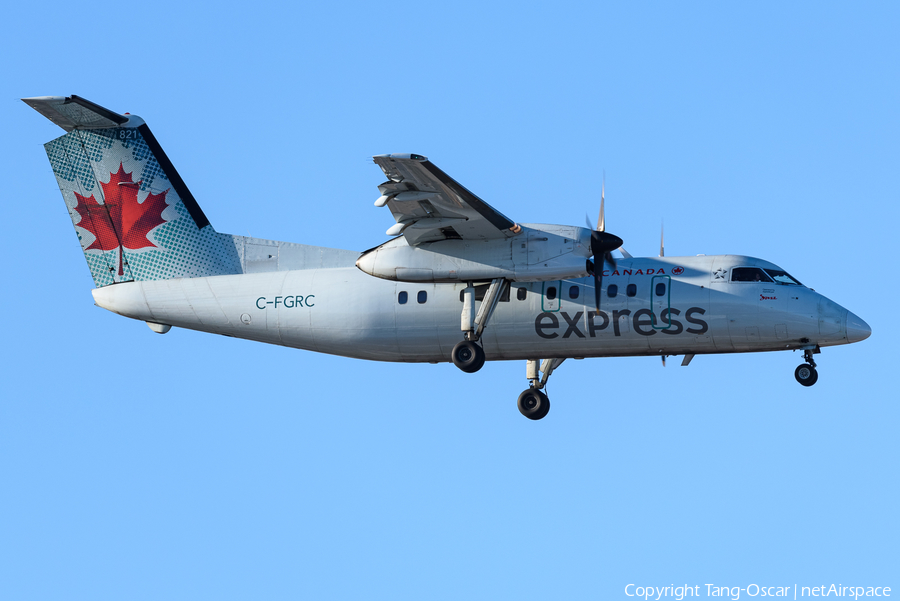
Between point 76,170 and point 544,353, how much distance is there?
11.4m

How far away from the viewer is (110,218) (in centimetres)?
2595

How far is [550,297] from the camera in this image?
23.8 m

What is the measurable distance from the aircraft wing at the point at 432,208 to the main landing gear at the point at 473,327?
1.15 metres

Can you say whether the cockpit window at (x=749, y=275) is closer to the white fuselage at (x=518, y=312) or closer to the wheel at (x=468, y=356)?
the white fuselage at (x=518, y=312)

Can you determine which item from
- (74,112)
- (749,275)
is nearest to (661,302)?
(749,275)

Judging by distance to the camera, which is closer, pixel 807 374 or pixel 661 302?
pixel 807 374

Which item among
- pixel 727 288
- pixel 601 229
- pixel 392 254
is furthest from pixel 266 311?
pixel 727 288

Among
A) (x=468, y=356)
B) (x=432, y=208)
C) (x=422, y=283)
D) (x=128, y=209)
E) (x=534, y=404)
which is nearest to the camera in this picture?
(x=432, y=208)

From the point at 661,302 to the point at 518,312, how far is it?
117 inches

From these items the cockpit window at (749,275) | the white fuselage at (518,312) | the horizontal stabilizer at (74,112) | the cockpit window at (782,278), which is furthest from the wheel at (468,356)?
the horizontal stabilizer at (74,112)

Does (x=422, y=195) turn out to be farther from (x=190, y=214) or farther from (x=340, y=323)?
(x=190, y=214)

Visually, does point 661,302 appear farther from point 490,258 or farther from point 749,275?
point 490,258

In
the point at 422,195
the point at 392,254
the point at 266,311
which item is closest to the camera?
the point at 422,195

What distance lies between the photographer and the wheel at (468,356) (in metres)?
23.3
